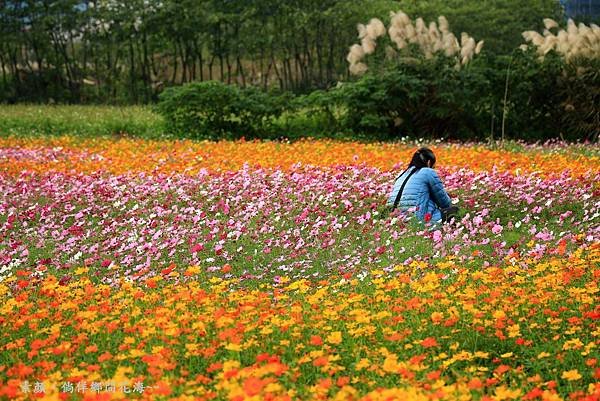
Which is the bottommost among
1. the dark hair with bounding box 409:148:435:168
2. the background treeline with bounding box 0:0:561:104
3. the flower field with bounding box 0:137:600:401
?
the flower field with bounding box 0:137:600:401

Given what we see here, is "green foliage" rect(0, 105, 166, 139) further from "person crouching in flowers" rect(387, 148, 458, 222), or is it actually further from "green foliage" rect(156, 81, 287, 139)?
"person crouching in flowers" rect(387, 148, 458, 222)

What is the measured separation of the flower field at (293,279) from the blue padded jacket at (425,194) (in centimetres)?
27

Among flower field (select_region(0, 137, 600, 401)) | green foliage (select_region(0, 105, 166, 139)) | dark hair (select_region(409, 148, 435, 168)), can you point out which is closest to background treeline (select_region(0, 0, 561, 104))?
green foliage (select_region(0, 105, 166, 139))

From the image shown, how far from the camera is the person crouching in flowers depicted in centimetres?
938

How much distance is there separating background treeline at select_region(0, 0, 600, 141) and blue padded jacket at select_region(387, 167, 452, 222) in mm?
7556

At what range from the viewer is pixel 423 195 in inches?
371

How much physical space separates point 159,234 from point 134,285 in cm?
162

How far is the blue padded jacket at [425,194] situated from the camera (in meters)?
9.42

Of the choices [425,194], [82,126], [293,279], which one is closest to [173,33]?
[82,126]

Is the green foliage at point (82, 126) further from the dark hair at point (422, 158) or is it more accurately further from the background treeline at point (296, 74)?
the dark hair at point (422, 158)

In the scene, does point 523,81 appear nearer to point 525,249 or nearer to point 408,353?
point 525,249

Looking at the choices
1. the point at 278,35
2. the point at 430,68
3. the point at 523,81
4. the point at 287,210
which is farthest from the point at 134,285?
the point at 278,35

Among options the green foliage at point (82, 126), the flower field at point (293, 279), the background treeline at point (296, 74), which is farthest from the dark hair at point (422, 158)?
the green foliage at point (82, 126)

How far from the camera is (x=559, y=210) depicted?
32.4 ft
